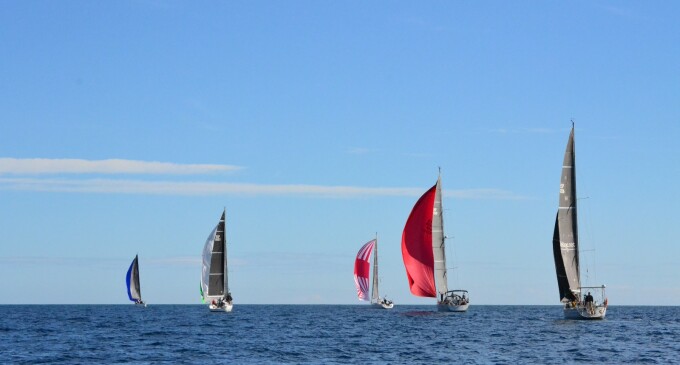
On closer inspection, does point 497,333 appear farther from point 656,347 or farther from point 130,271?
point 130,271

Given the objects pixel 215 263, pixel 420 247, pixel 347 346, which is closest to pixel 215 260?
pixel 215 263

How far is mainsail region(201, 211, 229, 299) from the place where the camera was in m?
102

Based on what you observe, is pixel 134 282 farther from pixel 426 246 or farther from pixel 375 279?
pixel 426 246

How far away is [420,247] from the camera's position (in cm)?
9156

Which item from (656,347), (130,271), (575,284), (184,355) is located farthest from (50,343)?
(130,271)

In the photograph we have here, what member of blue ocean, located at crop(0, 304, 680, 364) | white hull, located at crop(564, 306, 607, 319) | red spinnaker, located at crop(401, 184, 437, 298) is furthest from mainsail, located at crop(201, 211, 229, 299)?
white hull, located at crop(564, 306, 607, 319)

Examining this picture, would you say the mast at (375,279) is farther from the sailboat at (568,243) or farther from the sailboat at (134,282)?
the sailboat at (568,243)

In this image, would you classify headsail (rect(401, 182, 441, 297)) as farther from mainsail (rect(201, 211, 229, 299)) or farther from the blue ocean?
mainsail (rect(201, 211, 229, 299))

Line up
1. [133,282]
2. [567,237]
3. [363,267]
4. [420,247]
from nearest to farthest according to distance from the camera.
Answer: [567,237] < [420,247] < [363,267] < [133,282]

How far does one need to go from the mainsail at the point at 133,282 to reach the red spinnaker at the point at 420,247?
58.2 meters

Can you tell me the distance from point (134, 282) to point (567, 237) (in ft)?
266

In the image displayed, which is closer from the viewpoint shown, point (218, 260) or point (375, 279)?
point (218, 260)

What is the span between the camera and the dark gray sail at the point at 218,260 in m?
102

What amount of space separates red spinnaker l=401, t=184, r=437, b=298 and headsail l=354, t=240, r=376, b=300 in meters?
41.5
